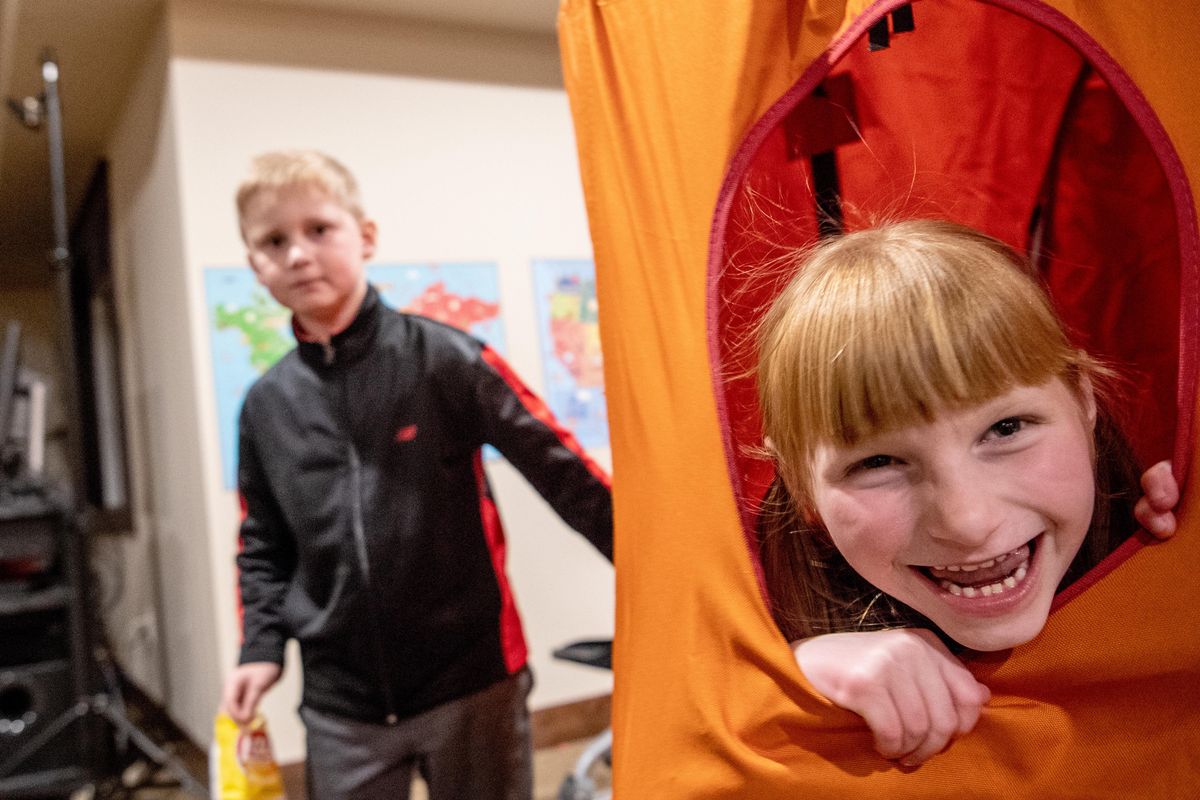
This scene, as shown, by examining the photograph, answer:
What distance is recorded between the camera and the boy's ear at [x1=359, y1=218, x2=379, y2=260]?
4.39 feet

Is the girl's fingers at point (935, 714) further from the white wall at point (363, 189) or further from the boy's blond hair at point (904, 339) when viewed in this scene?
the white wall at point (363, 189)

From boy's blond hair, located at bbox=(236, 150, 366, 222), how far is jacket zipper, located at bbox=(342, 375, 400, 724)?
0.98 feet

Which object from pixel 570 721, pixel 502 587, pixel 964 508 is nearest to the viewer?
pixel 964 508

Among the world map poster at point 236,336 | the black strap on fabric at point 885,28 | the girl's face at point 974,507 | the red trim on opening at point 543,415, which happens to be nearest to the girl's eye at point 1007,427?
the girl's face at point 974,507

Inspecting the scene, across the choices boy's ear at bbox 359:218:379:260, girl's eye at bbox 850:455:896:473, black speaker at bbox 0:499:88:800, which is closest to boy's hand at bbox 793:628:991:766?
girl's eye at bbox 850:455:896:473

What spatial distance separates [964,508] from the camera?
0.60m

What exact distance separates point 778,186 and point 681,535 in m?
0.42

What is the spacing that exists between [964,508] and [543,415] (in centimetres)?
67

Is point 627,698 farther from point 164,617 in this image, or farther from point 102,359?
point 102,359

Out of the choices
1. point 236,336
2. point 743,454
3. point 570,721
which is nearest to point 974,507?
point 743,454

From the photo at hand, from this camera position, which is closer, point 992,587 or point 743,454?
point 992,587

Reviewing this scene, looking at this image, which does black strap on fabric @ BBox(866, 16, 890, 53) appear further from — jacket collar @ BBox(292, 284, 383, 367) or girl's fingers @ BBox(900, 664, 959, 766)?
jacket collar @ BBox(292, 284, 383, 367)

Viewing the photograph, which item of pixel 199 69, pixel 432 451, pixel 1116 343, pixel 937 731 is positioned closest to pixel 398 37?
pixel 199 69

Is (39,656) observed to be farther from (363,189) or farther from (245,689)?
(245,689)
